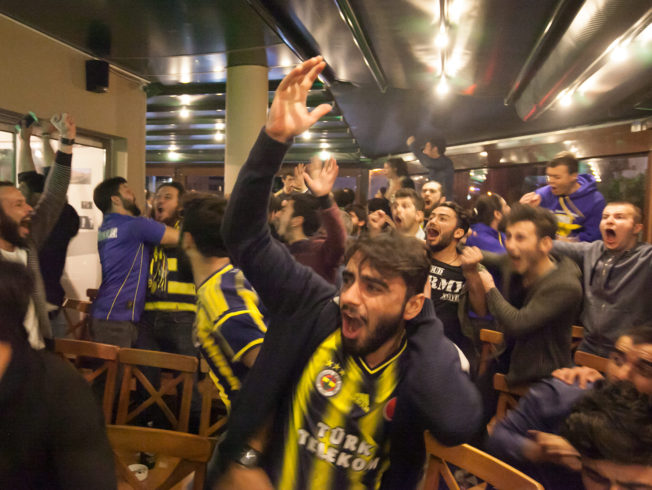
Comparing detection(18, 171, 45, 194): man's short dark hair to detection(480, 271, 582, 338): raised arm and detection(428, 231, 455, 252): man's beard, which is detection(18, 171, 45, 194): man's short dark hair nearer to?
detection(428, 231, 455, 252): man's beard

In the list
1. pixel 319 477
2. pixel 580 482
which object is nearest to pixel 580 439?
pixel 580 482

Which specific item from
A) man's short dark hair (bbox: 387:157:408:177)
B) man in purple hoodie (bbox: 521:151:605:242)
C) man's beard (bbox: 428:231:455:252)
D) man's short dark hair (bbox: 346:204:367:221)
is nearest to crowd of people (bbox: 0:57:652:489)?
man's beard (bbox: 428:231:455:252)

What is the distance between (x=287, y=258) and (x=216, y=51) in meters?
4.16

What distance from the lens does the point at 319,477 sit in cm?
120

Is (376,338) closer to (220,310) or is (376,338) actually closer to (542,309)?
(220,310)

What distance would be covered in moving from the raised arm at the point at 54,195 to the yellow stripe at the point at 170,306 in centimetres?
66

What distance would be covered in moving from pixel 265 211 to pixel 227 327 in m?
0.46

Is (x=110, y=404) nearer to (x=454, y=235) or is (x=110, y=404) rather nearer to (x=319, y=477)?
(x=319, y=477)

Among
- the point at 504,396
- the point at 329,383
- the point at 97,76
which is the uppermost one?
the point at 97,76

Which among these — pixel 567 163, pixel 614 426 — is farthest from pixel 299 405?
pixel 567 163

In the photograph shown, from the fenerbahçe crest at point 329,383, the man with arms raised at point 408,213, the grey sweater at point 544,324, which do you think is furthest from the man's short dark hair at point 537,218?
the fenerbahçe crest at point 329,383

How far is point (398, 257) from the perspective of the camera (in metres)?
1.24

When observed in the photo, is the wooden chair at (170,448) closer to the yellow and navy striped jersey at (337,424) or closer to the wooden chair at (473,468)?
the yellow and navy striped jersey at (337,424)

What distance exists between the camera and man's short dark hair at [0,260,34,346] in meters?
1.01
